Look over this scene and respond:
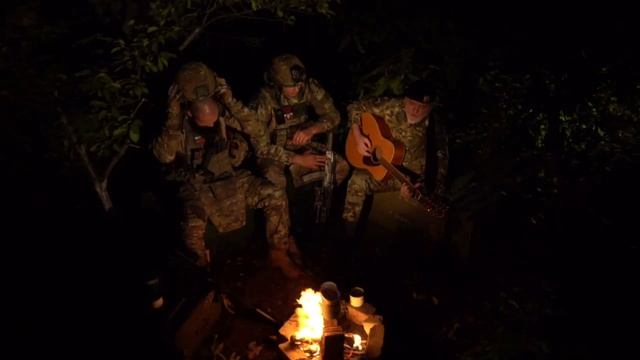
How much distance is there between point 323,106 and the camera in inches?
264

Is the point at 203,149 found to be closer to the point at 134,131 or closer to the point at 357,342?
the point at 134,131

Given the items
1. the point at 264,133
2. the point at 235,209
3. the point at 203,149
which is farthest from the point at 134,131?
the point at 264,133

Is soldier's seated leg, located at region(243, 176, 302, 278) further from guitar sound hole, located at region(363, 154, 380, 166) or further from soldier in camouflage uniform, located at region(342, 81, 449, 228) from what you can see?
guitar sound hole, located at region(363, 154, 380, 166)

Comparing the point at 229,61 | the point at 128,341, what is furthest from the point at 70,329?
the point at 229,61

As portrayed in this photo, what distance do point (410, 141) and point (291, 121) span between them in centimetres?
145

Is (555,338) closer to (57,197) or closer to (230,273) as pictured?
(230,273)

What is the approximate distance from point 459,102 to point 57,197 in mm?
4353

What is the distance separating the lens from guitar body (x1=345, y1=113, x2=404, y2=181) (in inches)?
238

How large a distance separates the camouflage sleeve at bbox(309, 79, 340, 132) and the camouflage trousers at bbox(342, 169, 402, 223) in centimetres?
69

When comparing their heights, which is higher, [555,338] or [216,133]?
[216,133]

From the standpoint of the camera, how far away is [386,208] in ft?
22.2

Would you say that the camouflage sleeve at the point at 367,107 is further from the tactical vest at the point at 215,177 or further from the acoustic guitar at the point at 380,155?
the tactical vest at the point at 215,177

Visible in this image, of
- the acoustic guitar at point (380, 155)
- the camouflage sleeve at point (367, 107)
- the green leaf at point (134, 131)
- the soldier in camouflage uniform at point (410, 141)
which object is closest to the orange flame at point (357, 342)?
the acoustic guitar at point (380, 155)

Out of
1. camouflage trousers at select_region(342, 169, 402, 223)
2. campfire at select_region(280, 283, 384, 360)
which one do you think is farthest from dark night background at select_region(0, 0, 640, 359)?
camouflage trousers at select_region(342, 169, 402, 223)
